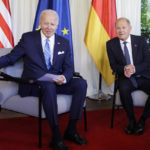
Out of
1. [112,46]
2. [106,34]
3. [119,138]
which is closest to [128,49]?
[112,46]

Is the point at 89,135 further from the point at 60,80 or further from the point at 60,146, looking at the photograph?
the point at 60,80

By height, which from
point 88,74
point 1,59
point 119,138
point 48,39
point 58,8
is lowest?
point 119,138

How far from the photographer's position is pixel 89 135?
251 cm

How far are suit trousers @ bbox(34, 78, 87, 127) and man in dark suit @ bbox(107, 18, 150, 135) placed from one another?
53cm

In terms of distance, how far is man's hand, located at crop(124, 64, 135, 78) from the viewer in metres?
2.62

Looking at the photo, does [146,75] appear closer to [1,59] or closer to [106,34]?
[106,34]

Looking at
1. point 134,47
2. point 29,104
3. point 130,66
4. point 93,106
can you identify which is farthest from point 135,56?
point 29,104

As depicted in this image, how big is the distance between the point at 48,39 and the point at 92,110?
54.8 inches

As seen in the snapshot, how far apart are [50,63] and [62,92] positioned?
0.33 m

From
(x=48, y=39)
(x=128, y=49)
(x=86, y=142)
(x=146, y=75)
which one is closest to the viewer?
(x=86, y=142)

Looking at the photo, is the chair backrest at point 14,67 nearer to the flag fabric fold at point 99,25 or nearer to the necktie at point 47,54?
the necktie at point 47,54

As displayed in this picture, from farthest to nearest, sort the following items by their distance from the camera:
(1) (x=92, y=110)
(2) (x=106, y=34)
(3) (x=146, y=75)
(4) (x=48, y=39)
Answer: (2) (x=106, y=34) → (1) (x=92, y=110) → (3) (x=146, y=75) → (4) (x=48, y=39)

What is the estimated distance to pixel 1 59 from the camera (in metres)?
2.33

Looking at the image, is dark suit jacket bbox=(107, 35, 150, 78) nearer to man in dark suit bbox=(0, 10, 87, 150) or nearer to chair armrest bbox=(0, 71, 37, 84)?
man in dark suit bbox=(0, 10, 87, 150)
